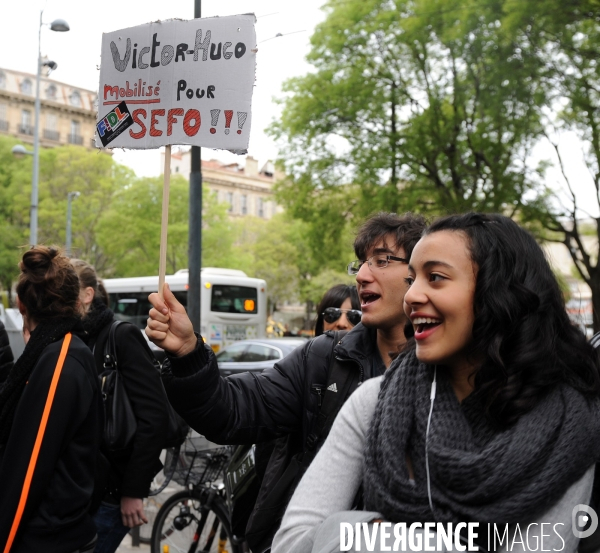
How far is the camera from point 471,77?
750 inches

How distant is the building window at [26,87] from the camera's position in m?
69.9

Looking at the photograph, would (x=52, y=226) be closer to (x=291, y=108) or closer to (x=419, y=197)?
(x=291, y=108)

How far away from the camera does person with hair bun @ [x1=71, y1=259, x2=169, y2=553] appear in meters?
3.45

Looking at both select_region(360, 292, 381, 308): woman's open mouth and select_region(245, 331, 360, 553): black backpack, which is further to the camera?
select_region(360, 292, 381, 308): woman's open mouth

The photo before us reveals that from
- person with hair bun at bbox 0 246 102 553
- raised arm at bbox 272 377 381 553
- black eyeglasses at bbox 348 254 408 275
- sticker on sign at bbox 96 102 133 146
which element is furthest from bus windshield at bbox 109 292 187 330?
raised arm at bbox 272 377 381 553

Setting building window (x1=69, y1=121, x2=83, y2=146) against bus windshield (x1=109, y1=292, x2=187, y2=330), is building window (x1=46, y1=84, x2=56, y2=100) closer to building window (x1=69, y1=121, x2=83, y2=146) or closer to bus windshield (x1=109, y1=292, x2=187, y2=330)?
building window (x1=69, y1=121, x2=83, y2=146)

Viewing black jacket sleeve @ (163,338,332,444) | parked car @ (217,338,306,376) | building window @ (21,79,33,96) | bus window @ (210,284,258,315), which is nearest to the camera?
black jacket sleeve @ (163,338,332,444)

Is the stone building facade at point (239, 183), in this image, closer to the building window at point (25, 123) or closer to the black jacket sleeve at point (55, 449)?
the building window at point (25, 123)

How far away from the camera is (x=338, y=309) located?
14.9 ft

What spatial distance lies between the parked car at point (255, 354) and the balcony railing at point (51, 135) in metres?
58.0

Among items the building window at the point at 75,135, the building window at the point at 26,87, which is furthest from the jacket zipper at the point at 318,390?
the building window at the point at 26,87

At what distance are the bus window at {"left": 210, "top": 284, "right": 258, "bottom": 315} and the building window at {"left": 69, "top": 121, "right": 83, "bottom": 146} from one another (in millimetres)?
49616

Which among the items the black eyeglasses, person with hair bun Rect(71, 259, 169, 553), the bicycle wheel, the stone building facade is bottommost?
the bicycle wheel

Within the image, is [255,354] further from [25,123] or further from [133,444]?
[25,123]
